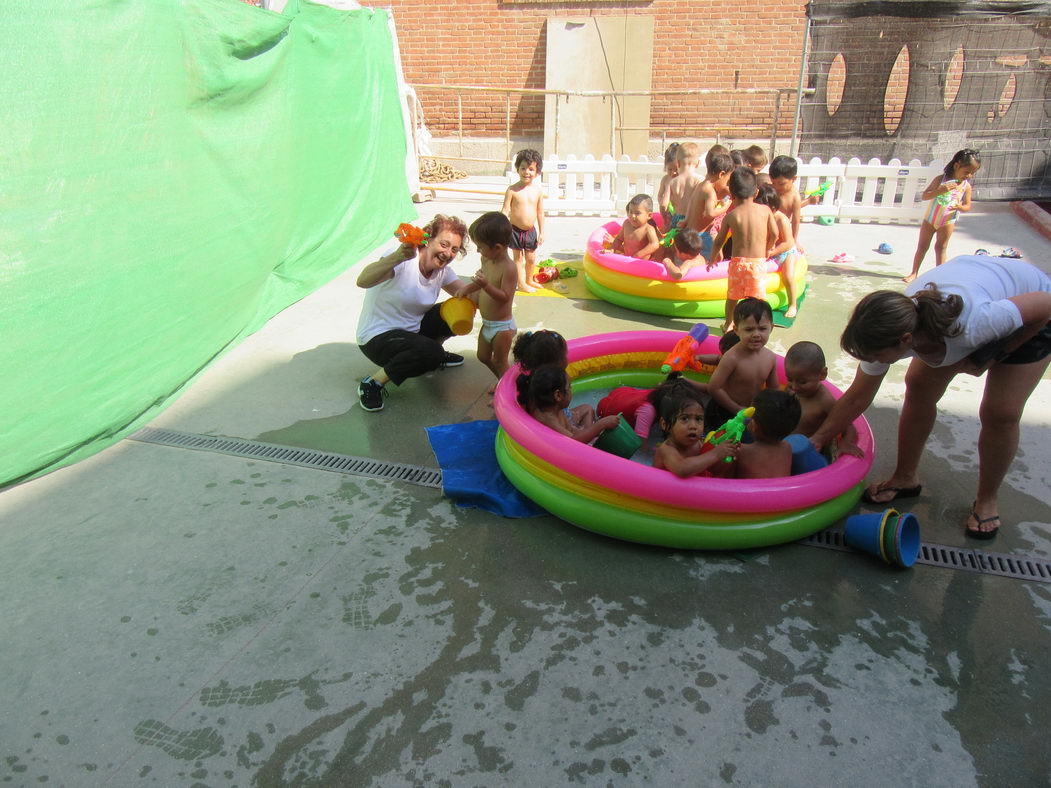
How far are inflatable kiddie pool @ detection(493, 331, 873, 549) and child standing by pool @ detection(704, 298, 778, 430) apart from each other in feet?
2.19

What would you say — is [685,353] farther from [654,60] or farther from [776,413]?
[654,60]

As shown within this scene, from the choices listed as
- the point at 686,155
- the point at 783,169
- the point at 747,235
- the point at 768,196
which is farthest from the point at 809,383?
the point at 686,155

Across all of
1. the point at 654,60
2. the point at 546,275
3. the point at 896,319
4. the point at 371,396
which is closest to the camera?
the point at 896,319

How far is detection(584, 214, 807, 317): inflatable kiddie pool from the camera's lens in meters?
5.82

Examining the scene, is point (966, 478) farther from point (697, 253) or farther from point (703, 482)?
point (697, 253)

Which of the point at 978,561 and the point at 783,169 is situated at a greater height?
the point at 783,169

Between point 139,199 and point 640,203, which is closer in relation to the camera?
point 139,199

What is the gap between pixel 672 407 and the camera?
339 centimetres

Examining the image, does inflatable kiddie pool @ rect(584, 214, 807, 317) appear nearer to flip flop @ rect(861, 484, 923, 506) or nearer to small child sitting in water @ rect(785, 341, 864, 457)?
small child sitting in water @ rect(785, 341, 864, 457)

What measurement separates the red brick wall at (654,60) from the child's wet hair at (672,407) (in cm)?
1152

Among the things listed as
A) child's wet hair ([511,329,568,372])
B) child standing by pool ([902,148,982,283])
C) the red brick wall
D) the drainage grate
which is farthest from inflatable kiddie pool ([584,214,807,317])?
the red brick wall

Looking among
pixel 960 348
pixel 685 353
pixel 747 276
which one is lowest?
pixel 685 353

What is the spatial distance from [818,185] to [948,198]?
3.04 metres

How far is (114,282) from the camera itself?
4230 millimetres
